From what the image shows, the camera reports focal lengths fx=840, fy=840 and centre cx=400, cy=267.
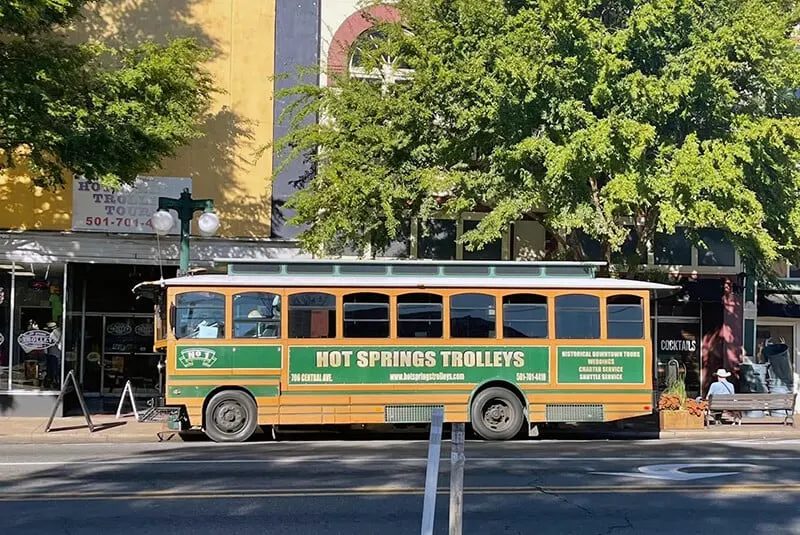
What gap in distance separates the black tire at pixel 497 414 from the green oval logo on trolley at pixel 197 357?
4.73 m

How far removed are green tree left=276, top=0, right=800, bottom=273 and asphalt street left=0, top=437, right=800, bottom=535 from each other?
15.7ft

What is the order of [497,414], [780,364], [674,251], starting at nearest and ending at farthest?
[497,414], [674,251], [780,364]

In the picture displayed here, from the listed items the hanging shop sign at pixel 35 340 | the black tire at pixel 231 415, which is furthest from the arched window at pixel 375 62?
the hanging shop sign at pixel 35 340

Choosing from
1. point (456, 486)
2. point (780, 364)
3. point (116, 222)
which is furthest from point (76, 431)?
point (780, 364)

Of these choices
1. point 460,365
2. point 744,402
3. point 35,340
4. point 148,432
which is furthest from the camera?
point 35,340

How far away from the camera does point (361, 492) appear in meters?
9.25

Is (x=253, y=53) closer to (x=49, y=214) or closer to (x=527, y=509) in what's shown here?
(x=49, y=214)

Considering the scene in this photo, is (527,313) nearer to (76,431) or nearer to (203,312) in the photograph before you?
(203,312)

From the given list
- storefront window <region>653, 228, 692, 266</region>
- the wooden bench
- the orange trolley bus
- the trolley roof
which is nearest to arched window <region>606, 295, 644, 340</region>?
the orange trolley bus

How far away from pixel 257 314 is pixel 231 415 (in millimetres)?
1853

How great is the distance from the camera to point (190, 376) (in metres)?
14.8

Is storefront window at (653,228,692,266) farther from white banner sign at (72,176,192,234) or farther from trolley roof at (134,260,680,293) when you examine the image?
white banner sign at (72,176,192,234)

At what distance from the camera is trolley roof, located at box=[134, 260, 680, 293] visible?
15.1 meters

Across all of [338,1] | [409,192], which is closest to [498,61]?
[409,192]
